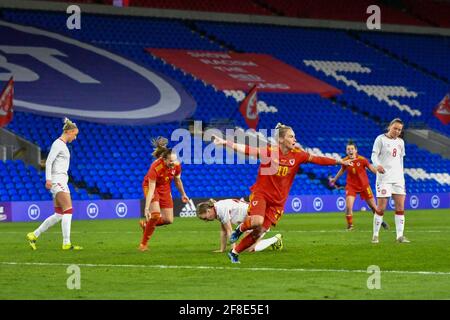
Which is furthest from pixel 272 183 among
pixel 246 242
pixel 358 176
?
pixel 358 176

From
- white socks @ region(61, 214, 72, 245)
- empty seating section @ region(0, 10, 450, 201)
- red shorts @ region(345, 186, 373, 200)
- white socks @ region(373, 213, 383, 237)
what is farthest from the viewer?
empty seating section @ region(0, 10, 450, 201)

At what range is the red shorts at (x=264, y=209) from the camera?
17.2m

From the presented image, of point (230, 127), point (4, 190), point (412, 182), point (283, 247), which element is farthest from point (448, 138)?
point (283, 247)

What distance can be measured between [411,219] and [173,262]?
17.3 m

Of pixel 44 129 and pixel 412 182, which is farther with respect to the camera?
pixel 412 182

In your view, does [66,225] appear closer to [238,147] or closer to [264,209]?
[264,209]

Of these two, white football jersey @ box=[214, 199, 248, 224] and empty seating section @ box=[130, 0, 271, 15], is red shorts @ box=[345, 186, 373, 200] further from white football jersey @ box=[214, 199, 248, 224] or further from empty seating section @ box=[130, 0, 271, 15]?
empty seating section @ box=[130, 0, 271, 15]

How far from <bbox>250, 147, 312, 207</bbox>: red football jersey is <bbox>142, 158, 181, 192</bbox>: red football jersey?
149 inches

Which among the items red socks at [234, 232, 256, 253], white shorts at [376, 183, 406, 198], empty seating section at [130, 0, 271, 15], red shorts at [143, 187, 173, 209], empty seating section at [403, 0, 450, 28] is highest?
red socks at [234, 232, 256, 253]

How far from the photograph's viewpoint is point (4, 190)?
36.7m

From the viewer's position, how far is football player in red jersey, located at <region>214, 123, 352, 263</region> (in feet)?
56.2

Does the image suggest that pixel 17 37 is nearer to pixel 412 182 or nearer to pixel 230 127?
pixel 230 127

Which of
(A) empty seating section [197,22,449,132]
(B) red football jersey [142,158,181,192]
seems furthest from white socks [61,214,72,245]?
(A) empty seating section [197,22,449,132]

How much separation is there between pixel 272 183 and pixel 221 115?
29.5m
